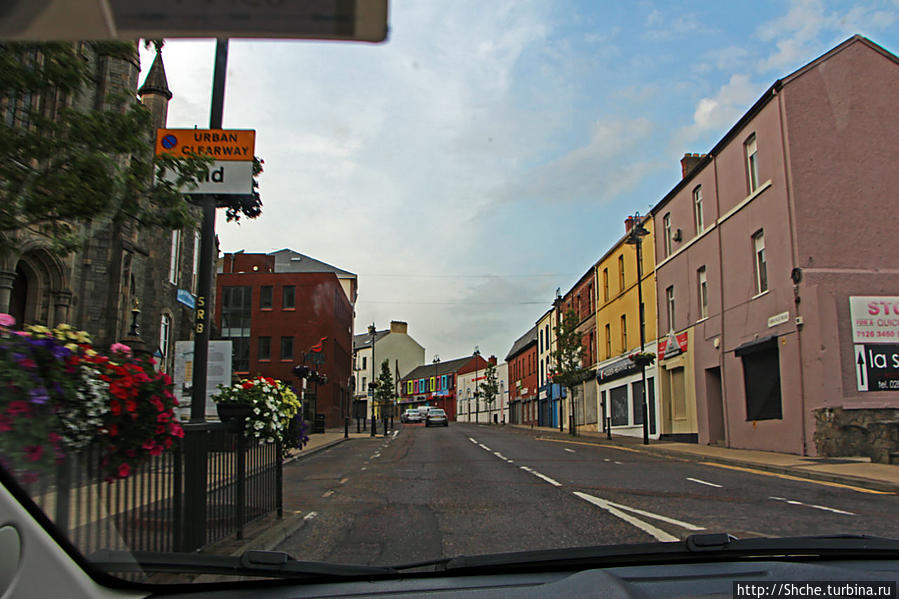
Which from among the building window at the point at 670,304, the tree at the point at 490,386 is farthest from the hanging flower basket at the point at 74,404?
the tree at the point at 490,386

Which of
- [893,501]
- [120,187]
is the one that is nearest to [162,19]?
[120,187]

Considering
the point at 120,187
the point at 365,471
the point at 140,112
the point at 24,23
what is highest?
the point at 140,112

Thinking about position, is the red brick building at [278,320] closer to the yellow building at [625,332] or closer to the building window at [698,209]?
the yellow building at [625,332]

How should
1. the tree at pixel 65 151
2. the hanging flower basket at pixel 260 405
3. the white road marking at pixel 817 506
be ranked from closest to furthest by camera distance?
the tree at pixel 65 151 → the hanging flower basket at pixel 260 405 → the white road marking at pixel 817 506

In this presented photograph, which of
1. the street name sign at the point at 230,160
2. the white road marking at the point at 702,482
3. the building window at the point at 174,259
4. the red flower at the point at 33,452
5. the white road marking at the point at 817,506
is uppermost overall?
the building window at the point at 174,259

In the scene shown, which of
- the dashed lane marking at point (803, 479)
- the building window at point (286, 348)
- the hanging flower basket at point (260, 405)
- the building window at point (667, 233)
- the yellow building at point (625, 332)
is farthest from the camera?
the building window at point (286, 348)

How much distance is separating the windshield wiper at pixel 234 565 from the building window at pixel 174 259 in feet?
71.8

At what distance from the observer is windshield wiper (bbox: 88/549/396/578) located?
247 cm

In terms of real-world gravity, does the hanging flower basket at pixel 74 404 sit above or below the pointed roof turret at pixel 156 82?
below

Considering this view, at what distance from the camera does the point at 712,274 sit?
2278 cm

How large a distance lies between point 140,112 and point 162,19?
3949 mm

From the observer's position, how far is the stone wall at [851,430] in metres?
15.9

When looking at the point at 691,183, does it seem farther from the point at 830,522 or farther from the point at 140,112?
the point at 140,112

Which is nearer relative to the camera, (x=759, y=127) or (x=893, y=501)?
(x=893, y=501)
